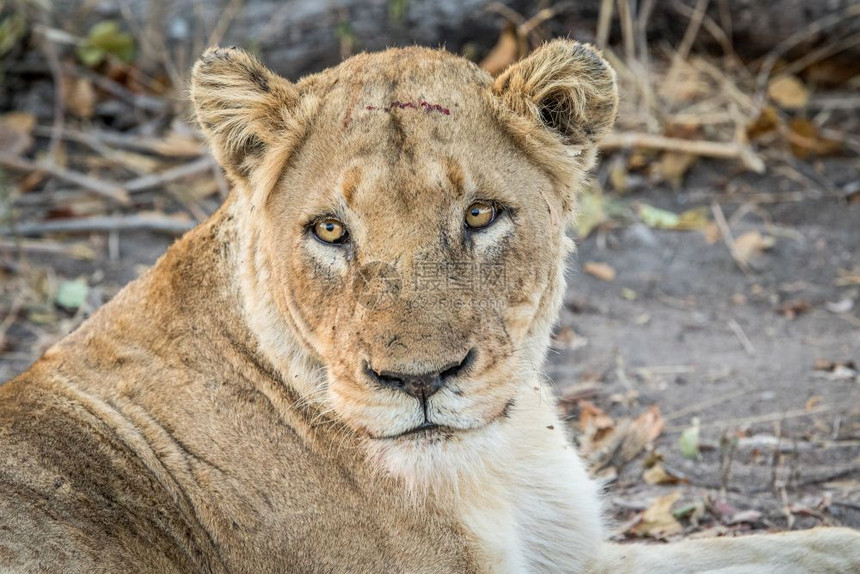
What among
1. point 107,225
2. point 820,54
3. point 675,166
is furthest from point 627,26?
point 107,225

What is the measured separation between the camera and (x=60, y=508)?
320 cm

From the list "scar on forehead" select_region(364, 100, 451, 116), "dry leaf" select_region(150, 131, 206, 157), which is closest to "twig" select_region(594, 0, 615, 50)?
"dry leaf" select_region(150, 131, 206, 157)

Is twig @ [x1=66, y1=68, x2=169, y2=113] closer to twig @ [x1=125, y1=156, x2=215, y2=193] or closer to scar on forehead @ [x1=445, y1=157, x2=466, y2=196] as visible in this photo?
twig @ [x1=125, y1=156, x2=215, y2=193]

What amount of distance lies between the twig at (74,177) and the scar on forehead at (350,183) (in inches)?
191

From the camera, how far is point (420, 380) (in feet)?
9.36

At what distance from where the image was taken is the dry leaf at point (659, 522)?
4503mm

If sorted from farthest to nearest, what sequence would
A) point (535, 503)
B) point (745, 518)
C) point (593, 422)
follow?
→ 1. point (593, 422)
2. point (745, 518)
3. point (535, 503)

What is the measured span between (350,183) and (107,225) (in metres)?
4.66

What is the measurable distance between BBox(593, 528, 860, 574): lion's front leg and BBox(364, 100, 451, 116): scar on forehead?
5.72 ft

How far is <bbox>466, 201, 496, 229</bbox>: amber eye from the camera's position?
3238mm

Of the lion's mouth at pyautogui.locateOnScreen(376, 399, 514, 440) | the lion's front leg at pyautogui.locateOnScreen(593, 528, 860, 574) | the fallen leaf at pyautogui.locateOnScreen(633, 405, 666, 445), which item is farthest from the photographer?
the fallen leaf at pyautogui.locateOnScreen(633, 405, 666, 445)

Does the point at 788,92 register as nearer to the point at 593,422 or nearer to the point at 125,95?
the point at 593,422

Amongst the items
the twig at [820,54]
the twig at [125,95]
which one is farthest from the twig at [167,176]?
the twig at [820,54]

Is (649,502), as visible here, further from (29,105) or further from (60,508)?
(29,105)
